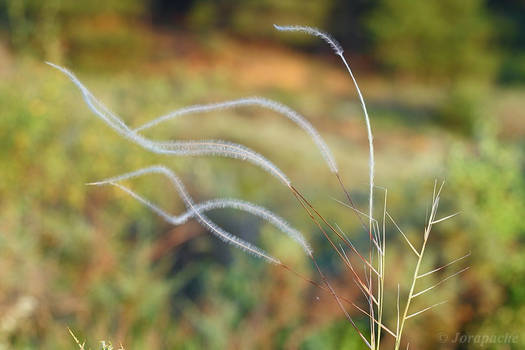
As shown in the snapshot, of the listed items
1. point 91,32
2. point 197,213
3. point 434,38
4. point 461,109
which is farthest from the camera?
point 434,38

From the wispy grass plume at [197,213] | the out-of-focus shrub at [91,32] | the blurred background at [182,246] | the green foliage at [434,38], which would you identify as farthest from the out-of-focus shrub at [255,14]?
the wispy grass plume at [197,213]

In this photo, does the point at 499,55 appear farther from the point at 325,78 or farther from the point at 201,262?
the point at 201,262

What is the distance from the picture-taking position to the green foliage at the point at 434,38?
77.6 ft

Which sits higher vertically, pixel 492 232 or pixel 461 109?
pixel 492 232

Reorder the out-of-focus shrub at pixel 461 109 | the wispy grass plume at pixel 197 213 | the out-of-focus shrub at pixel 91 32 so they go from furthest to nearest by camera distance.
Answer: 1. the out-of-focus shrub at pixel 91 32
2. the out-of-focus shrub at pixel 461 109
3. the wispy grass plume at pixel 197 213

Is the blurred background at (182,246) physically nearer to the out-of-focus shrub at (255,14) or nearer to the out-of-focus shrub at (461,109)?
the out-of-focus shrub at (461,109)

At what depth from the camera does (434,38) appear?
24.2 meters

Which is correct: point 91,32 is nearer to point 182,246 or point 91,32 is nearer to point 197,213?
point 182,246

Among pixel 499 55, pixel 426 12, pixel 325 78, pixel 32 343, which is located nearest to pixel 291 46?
pixel 325 78

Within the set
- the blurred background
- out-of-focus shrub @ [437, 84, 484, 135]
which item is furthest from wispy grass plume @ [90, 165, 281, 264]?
out-of-focus shrub @ [437, 84, 484, 135]

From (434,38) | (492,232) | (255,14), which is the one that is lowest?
(255,14)

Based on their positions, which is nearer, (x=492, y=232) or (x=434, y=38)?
(x=492, y=232)

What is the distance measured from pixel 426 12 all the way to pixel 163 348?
21983mm

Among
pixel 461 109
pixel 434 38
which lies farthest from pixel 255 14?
pixel 461 109
